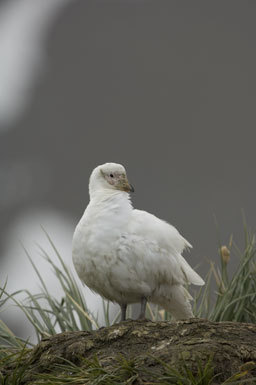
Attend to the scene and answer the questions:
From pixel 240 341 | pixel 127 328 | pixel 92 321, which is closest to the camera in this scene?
pixel 240 341

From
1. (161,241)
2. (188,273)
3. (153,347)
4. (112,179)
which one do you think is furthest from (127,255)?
(153,347)

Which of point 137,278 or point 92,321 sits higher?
point 137,278

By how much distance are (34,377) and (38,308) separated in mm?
2234

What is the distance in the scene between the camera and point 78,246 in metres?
5.68

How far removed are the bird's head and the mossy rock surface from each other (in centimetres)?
163

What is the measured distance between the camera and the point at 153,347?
4.39 metres

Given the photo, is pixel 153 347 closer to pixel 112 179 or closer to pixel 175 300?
pixel 175 300

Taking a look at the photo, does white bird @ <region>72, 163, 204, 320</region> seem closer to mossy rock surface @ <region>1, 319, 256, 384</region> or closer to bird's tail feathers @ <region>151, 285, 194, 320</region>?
bird's tail feathers @ <region>151, 285, 194, 320</region>

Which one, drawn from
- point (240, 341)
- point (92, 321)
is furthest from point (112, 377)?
point (92, 321)

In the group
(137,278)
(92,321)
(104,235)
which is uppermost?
(104,235)

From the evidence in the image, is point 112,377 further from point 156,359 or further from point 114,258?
point 114,258

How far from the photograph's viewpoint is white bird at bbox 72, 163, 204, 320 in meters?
5.52

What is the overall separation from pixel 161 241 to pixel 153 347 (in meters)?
1.42

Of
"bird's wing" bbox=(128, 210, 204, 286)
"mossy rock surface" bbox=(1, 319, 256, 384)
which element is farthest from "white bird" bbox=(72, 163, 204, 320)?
"mossy rock surface" bbox=(1, 319, 256, 384)
